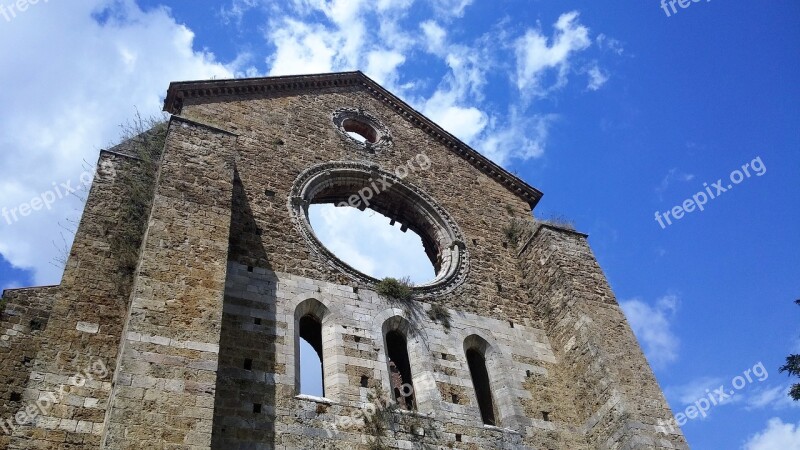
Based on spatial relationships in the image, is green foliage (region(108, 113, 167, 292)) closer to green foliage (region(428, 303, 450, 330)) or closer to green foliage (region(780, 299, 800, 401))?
green foliage (region(428, 303, 450, 330))

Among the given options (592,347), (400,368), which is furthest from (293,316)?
(592,347)

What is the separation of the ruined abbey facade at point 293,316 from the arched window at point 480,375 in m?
0.04

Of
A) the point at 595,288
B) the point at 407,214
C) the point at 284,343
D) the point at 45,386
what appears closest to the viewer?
the point at 45,386

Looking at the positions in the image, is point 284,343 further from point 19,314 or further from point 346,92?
point 346,92

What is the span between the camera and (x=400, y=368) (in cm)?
1118

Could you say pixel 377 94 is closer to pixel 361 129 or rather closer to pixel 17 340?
pixel 361 129

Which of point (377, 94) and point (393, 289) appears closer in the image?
point (393, 289)

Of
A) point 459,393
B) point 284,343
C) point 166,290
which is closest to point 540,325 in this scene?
point 459,393

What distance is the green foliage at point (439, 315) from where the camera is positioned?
11047 mm

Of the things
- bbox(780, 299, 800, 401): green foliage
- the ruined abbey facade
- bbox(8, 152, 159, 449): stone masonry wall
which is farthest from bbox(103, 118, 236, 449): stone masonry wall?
bbox(780, 299, 800, 401): green foliage

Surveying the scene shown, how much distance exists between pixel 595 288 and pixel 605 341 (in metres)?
1.42

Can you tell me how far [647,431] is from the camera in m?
9.52

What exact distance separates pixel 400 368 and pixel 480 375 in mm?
1386

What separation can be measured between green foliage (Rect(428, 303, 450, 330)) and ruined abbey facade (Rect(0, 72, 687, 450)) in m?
0.05
